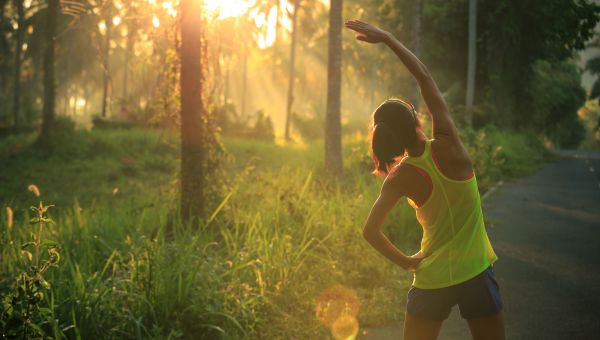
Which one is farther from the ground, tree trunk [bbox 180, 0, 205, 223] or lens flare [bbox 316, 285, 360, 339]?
tree trunk [bbox 180, 0, 205, 223]

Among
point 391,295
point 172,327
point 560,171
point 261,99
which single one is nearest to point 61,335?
point 172,327

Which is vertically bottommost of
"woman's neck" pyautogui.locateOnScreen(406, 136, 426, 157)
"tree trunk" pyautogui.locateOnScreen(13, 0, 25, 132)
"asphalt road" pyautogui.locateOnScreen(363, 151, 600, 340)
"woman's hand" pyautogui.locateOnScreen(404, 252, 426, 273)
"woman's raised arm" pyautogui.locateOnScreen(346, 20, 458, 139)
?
"asphalt road" pyautogui.locateOnScreen(363, 151, 600, 340)

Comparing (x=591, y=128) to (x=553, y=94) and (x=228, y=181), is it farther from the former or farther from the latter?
(x=228, y=181)

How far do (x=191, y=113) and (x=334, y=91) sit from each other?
24.8 ft

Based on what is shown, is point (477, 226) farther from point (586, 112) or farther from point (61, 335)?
point (586, 112)

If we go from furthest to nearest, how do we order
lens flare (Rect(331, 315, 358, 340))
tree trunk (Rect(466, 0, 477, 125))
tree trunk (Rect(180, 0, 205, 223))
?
tree trunk (Rect(466, 0, 477, 125))
tree trunk (Rect(180, 0, 205, 223))
lens flare (Rect(331, 315, 358, 340))

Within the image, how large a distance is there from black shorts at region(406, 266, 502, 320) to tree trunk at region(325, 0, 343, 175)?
12.9 m

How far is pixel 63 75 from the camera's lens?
66.6 metres

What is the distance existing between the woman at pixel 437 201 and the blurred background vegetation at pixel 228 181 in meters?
2.22

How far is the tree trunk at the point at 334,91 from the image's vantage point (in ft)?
51.4

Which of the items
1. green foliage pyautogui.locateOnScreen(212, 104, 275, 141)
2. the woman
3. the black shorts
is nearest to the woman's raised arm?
the woman

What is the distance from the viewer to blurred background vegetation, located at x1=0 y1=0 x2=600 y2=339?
17.2ft

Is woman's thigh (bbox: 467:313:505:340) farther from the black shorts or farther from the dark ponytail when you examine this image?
the dark ponytail

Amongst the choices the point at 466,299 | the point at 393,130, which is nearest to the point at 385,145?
the point at 393,130
